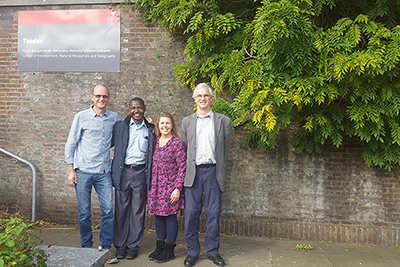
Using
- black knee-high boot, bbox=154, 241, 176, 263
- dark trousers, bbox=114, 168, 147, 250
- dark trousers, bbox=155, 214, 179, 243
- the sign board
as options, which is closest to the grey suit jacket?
dark trousers, bbox=155, 214, 179, 243

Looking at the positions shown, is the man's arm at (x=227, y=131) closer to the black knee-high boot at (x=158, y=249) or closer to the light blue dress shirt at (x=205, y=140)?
the light blue dress shirt at (x=205, y=140)

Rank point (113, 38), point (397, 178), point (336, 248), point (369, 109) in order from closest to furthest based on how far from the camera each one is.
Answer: point (369, 109) < point (336, 248) < point (397, 178) < point (113, 38)

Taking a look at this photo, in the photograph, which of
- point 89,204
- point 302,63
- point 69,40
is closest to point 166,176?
point 89,204

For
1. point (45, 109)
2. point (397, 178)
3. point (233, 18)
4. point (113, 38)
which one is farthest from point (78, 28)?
point (397, 178)

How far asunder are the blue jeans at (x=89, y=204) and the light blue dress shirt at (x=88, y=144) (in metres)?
0.11

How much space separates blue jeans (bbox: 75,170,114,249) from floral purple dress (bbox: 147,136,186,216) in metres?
0.57

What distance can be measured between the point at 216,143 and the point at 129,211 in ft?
4.86

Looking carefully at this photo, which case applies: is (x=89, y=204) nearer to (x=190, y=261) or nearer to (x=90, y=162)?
(x=90, y=162)

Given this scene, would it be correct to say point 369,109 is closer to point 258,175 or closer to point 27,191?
point 258,175

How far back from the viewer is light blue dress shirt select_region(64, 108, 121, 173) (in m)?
4.45

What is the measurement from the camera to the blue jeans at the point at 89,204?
14.6 feet

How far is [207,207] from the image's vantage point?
4434mm

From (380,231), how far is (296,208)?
1332mm

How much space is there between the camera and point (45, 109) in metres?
6.32
